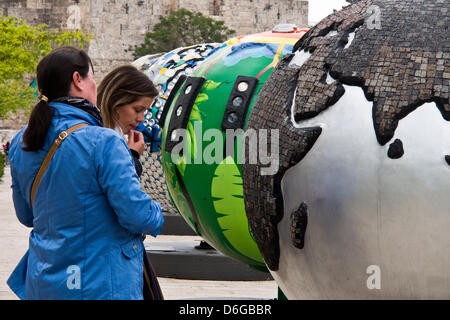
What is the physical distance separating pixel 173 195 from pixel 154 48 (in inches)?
1411

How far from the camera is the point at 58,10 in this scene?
39312 mm

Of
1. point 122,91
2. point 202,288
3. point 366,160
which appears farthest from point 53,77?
point 202,288

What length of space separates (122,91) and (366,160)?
112 centimetres

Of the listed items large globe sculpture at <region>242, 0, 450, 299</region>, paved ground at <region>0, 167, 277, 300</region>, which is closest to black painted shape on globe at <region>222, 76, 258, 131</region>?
large globe sculpture at <region>242, 0, 450, 299</region>

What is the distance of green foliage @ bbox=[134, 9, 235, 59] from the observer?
39.2m

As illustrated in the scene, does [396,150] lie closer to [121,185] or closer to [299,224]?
[299,224]

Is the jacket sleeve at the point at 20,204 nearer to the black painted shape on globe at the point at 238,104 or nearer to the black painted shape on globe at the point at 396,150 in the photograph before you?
the black painted shape on globe at the point at 396,150

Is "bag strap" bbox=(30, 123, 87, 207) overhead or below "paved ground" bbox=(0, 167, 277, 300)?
overhead

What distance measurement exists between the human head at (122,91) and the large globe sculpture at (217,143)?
3.11ft

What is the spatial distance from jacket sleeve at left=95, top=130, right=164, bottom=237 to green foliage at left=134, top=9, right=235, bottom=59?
36.8 m

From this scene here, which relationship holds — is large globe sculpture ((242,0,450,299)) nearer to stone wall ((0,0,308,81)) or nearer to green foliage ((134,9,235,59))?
stone wall ((0,0,308,81))

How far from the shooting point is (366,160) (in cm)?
236

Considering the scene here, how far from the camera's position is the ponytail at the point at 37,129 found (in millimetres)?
2613
